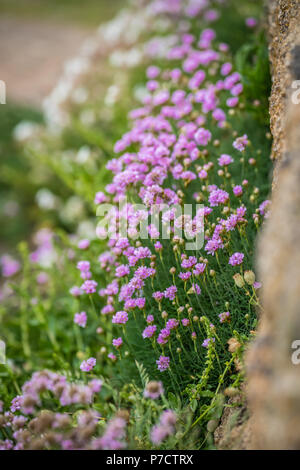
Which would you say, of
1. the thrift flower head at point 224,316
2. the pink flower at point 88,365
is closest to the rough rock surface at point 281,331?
the thrift flower head at point 224,316

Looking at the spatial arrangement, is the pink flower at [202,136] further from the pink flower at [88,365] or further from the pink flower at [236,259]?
the pink flower at [88,365]

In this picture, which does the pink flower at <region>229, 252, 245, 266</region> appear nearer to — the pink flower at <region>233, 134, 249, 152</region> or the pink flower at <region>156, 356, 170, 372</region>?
the pink flower at <region>156, 356, 170, 372</region>

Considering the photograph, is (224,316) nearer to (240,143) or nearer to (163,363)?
(163,363)

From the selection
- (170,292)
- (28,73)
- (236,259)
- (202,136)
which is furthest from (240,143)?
(28,73)

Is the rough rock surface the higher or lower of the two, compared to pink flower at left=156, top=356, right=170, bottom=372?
higher

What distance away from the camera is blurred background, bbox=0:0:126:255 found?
14.7 ft

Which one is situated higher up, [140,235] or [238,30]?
Result: [238,30]

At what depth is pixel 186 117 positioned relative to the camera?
8.29 feet

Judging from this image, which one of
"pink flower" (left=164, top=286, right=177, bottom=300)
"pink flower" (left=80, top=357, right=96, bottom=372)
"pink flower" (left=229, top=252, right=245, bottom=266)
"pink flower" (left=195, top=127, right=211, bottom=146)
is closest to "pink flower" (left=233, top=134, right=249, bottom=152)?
"pink flower" (left=195, top=127, right=211, bottom=146)

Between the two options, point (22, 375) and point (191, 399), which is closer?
point (191, 399)

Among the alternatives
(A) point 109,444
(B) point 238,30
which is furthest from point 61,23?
(A) point 109,444

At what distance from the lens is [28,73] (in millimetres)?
9422

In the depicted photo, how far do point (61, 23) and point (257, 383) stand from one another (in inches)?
519

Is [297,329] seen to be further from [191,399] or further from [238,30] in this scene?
[238,30]
